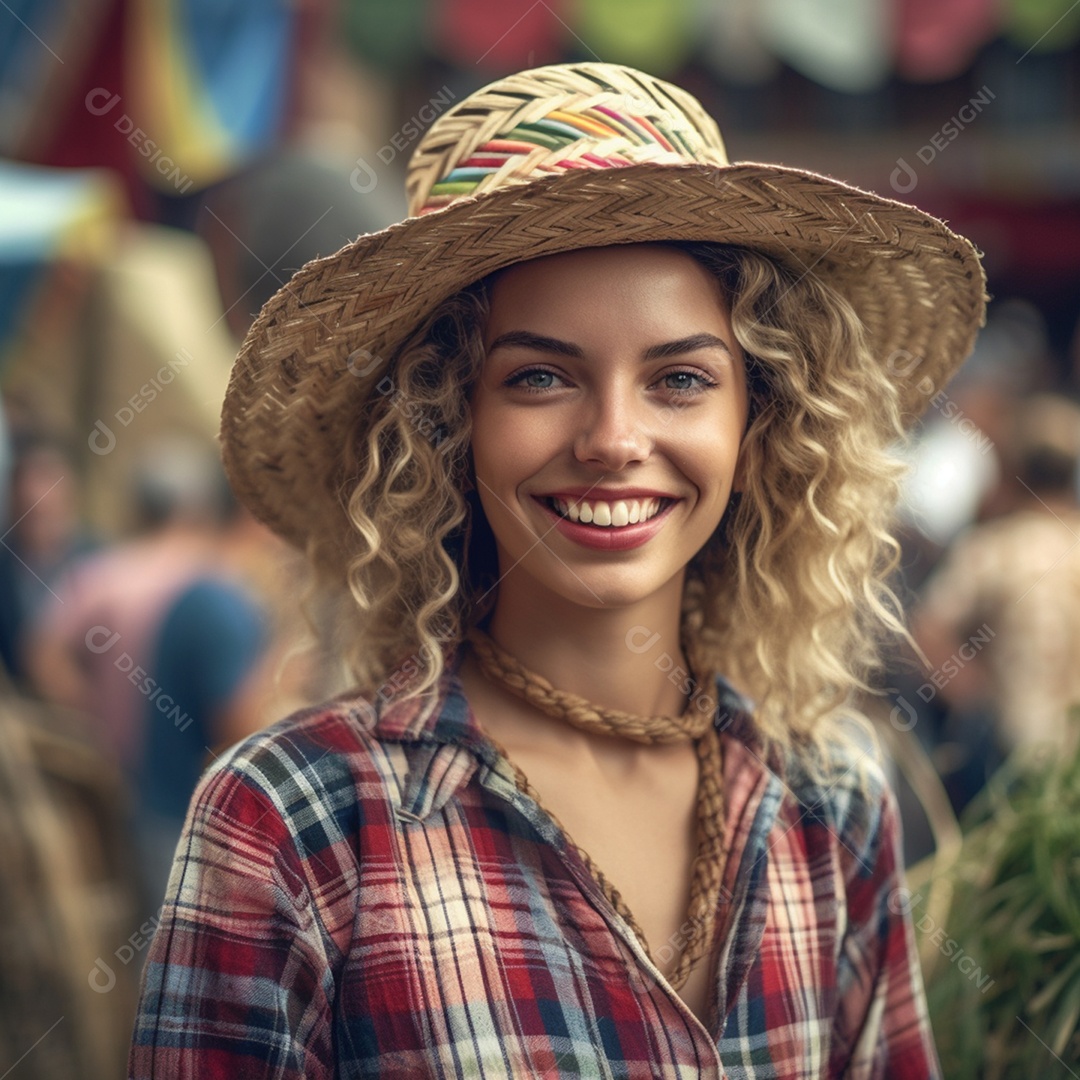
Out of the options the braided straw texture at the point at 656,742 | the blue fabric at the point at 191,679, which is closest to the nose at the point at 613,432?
the braided straw texture at the point at 656,742

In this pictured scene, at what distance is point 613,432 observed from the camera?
1254 millimetres

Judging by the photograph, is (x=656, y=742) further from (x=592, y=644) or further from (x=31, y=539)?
(x=31, y=539)

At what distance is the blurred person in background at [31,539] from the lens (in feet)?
13.2

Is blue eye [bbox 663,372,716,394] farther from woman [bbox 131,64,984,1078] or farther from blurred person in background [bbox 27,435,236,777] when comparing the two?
blurred person in background [bbox 27,435,236,777]

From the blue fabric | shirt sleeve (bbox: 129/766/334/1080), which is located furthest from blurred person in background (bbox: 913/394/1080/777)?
shirt sleeve (bbox: 129/766/334/1080)

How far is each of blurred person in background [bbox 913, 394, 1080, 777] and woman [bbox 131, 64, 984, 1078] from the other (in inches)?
70.8

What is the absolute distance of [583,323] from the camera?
4.21ft

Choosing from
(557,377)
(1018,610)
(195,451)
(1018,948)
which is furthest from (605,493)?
(195,451)

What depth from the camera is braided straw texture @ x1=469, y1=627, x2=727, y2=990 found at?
4.32 ft

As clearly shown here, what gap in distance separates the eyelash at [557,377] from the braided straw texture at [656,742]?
0.30 m

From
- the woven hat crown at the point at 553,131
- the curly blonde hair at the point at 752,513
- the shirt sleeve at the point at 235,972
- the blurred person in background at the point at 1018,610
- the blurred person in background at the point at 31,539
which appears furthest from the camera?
the blurred person in background at the point at 31,539

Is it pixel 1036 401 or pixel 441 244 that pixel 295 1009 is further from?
pixel 1036 401

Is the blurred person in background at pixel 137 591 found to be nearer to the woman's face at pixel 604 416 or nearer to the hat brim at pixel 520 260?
the hat brim at pixel 520 260

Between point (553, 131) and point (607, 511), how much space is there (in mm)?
393
